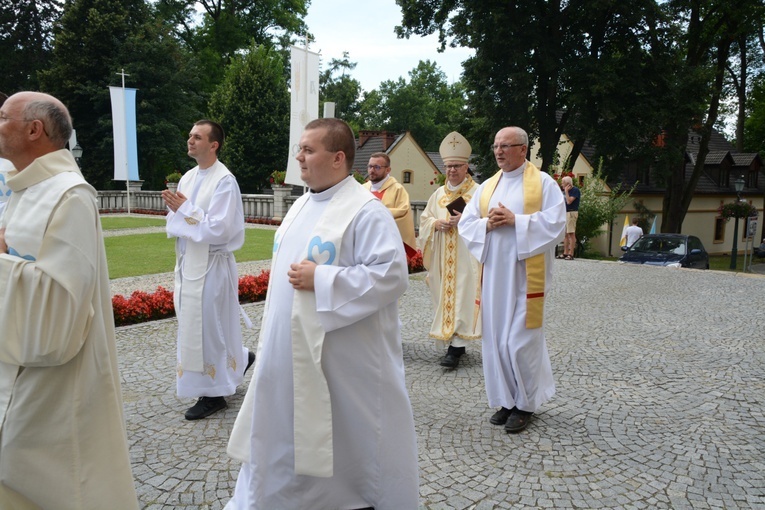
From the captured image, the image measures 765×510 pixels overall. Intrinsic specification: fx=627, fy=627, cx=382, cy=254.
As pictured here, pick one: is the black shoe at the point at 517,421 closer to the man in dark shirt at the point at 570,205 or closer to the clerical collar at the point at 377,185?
the clerical collar at the point at 377,185

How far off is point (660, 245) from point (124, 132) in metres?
20.4

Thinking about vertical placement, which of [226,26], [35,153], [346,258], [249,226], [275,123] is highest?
[226,26]

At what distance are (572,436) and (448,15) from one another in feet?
74.5

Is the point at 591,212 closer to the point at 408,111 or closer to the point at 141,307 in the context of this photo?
the point at 141,307

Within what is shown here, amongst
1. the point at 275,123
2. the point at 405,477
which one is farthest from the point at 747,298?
the point at 275,123

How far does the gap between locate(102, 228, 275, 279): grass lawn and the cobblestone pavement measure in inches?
210

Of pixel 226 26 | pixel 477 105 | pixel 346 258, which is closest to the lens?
pixel 346 258

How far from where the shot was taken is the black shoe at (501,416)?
474 centimetres

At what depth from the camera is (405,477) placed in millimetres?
3057

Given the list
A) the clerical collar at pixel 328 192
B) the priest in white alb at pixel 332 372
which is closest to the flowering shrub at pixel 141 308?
the priest in white alb at pixel 332 372

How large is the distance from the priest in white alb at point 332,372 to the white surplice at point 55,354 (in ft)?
2.22

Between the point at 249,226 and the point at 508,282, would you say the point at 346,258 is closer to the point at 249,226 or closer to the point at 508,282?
the point at 508,282

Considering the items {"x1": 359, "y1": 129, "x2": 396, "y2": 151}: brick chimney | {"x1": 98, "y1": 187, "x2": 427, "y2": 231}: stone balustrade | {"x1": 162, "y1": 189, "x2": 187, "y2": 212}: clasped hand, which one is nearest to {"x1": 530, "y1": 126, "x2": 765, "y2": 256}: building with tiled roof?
{"x1": 359, "y1": 129, "x2": 396, "y2": 151}: brick chimney

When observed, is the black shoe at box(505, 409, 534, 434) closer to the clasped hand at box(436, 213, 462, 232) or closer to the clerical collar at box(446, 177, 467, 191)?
the clasped hand at box(436, 213, 462, 232)
